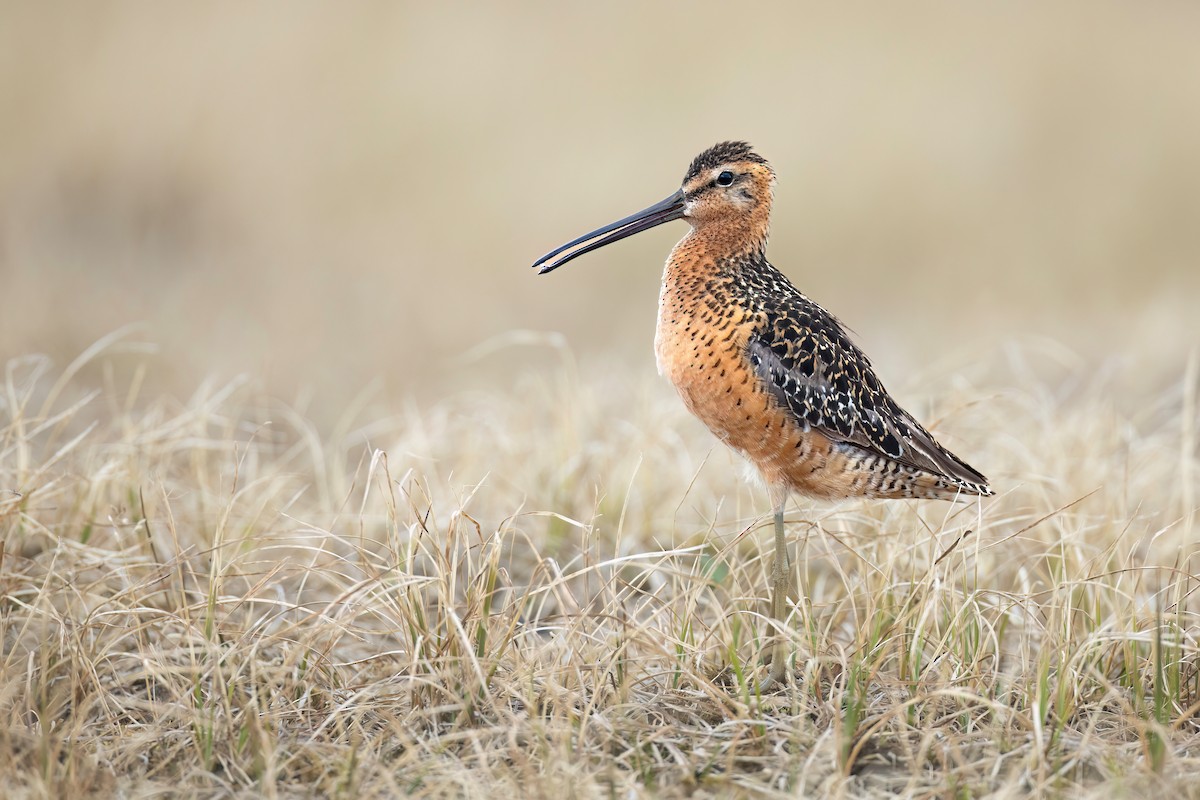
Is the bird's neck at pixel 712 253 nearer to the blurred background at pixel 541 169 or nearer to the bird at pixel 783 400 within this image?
the bird at pixel 783 400

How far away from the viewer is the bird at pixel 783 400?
11.2 feet

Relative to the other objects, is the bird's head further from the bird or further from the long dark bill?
the bird

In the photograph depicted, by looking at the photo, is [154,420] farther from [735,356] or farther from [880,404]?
[880,404]

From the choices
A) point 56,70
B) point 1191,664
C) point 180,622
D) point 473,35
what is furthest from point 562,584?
point 473,35

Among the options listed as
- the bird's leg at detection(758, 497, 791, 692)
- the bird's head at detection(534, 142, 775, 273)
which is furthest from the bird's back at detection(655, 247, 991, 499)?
the bird's head at detection(534, 142, 775, 273)

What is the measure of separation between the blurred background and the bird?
4.53m

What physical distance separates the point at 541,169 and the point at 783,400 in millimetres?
8459

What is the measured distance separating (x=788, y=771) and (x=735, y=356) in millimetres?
1193

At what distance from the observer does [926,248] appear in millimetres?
10883

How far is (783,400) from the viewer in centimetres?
342

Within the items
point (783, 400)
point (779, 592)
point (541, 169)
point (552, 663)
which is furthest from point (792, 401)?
point (541, 169)

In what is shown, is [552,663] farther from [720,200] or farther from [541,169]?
[541,169]

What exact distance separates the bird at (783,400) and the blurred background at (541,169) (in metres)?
4.53

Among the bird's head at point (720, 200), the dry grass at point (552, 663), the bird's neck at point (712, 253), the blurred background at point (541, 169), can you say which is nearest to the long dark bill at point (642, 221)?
the bird's head at point (720, 200)
